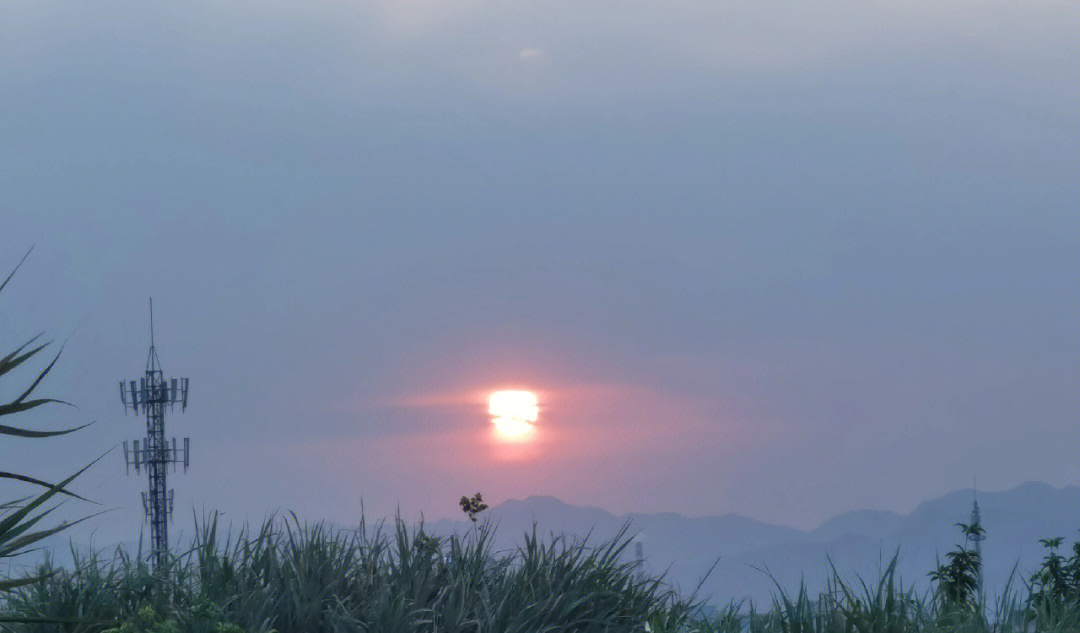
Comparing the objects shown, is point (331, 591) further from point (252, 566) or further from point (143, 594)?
point (143, 594)

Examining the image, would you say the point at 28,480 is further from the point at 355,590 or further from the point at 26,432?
the point at 355,590

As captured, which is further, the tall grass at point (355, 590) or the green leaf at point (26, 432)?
the tall grass at point (355, 590)

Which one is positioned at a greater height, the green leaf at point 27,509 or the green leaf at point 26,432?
the green leaf at point 26,432

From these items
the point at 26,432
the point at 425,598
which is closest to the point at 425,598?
the point at 425,598

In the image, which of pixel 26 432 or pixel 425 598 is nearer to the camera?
pixel 26 432

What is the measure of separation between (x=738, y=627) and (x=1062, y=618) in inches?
130

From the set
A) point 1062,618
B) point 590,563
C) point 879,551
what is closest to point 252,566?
point 590,563

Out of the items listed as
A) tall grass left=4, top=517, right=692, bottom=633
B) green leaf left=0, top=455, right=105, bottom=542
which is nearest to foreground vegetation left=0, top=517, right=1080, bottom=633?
tall grass left=4, top=517, right=692, bottom=633

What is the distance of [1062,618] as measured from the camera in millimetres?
11781

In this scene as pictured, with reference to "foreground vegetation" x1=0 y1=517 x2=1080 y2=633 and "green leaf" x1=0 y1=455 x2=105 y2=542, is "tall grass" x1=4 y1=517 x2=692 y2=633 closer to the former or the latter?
"foreground vegetation" x1=0 y1=517 x2=1080 y2=633

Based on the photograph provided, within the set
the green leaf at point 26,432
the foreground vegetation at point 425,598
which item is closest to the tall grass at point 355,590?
the foreground vegetation at point 425,598

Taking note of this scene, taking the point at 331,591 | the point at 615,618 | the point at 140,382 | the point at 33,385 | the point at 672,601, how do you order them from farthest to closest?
the point at 140,382 < the point at 672,601 < the point at 615,618 < the point at 331,591 < the point at 33,385

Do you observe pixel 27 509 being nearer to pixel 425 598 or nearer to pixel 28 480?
pixel 28 480

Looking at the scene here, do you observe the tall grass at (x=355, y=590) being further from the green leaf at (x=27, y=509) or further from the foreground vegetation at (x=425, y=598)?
the green leaf at (x=27, y=509)
